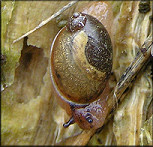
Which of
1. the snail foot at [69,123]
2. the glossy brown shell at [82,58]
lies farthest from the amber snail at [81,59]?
the snail foot at [69,123]

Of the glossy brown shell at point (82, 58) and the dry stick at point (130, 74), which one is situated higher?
the glossy brown shell at point (82, 58)

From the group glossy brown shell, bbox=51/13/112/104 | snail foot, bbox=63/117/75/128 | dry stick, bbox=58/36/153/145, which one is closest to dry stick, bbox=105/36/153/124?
dry stick, bbox=58/36/153/145

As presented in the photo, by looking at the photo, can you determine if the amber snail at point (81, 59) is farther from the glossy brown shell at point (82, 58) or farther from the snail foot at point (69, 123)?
the snail foot at point (69, 123)

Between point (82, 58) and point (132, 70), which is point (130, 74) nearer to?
point (132, 70)

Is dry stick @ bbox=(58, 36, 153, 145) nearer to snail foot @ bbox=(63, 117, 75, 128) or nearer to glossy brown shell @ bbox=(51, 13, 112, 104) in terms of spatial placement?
glossy brown shell @ bbox=(51, 13, 112, 104)

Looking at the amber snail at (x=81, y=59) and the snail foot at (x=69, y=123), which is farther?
the snail foot at (x=69, y=123)

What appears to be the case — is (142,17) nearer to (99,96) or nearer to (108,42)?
(108,42)

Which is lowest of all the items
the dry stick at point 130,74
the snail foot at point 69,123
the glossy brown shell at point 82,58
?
the snail foot at point 69,123

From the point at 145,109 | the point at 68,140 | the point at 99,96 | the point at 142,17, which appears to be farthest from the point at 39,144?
the point at 142,17
